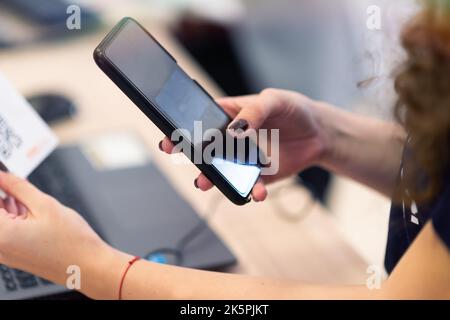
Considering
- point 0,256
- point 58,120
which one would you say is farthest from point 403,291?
point 58,120

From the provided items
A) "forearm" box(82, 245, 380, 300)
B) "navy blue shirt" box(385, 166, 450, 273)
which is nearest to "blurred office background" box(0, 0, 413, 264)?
"navy blue shirt" box(385, 166, 450, 273)

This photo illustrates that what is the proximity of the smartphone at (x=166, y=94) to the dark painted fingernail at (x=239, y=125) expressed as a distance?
18mm

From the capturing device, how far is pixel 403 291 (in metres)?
0.51

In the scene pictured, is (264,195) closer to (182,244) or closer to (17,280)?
(182,244)

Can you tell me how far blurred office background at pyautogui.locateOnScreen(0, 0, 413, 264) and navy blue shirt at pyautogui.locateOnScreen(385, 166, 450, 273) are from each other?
0.22 metres

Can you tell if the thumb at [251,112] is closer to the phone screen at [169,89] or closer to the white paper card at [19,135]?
the phone screen at [169,89]

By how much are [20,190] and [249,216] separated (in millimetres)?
357

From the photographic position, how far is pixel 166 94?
2.01 feet

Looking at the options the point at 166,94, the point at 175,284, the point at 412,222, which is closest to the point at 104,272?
the point at 175,284

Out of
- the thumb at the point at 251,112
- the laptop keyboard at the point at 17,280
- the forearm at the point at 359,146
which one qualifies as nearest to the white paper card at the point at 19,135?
the laptop keyboard at the point at 17,280

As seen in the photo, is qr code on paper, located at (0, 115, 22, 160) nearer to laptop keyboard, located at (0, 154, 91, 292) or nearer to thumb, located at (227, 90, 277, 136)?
laptop keyboard, located at (0, 154, 91, 292)

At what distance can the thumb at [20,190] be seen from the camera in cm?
59

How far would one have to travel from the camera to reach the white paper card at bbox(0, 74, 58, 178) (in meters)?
0.66

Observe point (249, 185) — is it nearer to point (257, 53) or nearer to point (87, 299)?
point (87, 299)
